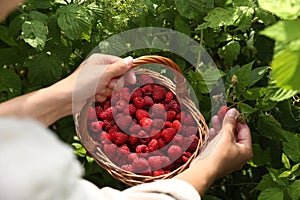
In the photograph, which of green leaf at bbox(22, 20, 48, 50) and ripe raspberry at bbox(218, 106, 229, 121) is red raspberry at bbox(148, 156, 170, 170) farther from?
green leaf at bbox(22, 20, 48, 50)

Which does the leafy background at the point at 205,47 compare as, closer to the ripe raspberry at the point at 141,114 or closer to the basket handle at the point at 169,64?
the basket handle at the point at 169,64

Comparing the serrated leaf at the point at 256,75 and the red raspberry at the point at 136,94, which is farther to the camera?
the red raspberry at the point at 136,94

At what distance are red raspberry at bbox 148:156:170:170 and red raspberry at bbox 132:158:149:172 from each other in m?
0.01

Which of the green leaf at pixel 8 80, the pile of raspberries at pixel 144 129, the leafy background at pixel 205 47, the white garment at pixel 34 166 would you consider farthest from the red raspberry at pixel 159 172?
the white garment at pixel 34 166

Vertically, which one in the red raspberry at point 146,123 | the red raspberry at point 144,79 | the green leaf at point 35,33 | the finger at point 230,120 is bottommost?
the red raspberry at point 146,123

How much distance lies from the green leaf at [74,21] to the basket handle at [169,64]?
0.17 meters

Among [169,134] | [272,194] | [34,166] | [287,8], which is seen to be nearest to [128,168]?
[169,134]

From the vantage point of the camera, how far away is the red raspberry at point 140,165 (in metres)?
1.54

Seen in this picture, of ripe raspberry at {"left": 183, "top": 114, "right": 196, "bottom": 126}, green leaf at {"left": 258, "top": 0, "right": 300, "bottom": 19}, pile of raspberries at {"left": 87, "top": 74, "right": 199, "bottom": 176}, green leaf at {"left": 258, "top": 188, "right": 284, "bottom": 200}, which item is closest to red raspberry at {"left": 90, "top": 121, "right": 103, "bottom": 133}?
pile of raspberries at {"left": 87, "top": 74, "right": 199, "bottom": 176}

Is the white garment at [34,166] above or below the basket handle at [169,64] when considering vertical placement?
above

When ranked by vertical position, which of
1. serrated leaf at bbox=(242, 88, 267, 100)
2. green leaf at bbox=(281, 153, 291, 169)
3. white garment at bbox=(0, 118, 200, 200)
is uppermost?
white garment at bbox=(0, 118, 200, 200)

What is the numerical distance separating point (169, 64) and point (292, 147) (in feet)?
1.14

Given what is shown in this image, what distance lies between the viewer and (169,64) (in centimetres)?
154

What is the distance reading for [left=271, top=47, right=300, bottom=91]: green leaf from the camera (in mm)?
910
